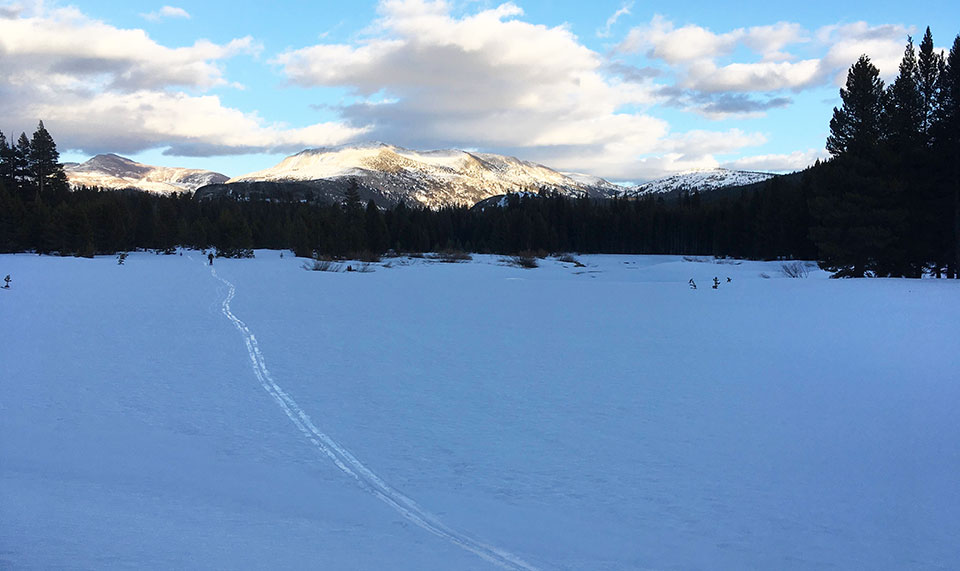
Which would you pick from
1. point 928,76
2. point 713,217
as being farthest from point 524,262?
point 713,217

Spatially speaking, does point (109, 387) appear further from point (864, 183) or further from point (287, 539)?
point (864, 183)

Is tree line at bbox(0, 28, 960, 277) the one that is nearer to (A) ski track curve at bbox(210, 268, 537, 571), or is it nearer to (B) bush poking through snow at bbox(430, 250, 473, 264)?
(B) bush poking through snow at bbox(430, 250, 473, 264)

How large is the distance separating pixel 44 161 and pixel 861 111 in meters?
86.8

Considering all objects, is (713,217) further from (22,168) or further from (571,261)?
(22,168)

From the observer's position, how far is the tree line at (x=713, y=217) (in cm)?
2847

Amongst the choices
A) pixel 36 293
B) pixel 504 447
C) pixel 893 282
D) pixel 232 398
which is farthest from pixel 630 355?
pixel 36 293

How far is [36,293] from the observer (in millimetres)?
22250

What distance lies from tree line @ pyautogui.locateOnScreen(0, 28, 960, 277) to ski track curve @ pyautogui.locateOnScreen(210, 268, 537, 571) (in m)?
28.8

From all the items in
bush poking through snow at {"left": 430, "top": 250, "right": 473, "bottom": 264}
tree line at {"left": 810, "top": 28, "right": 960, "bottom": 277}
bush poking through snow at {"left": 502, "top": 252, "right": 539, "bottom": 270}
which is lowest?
bush poking through snow at {"left": 502, "top": 252, "right": 539, "bottom": 270}

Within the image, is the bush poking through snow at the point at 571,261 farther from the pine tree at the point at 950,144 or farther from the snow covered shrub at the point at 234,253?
the pine tree at the point at 950,144

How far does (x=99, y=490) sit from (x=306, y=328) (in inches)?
420

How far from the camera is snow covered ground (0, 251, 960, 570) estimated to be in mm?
4914

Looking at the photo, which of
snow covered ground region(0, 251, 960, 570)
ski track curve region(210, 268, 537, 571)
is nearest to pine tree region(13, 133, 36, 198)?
snow covered ground region(0, 251, 960, 570)

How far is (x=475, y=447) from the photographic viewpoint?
7348 mm
